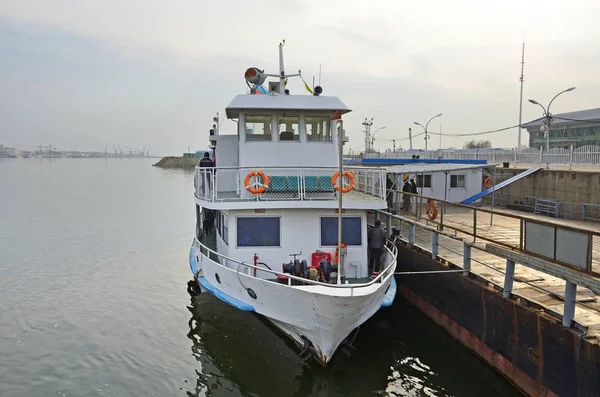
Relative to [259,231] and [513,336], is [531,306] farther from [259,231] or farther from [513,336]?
[259,231]

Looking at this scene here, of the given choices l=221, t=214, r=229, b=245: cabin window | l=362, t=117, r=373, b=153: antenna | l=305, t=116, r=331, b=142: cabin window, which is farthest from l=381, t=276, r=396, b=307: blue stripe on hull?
l=362, t=117, r=373, b=153: antenna

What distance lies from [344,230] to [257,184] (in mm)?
2522

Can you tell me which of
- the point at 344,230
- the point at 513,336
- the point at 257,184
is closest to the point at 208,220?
the point at 257,184

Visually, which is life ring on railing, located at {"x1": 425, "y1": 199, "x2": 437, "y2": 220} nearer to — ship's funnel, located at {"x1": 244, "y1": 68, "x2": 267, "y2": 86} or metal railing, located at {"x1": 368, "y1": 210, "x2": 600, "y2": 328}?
metal railing, located at {"x1": 368, "y1": 210, "x2": 600, "y2": 328}

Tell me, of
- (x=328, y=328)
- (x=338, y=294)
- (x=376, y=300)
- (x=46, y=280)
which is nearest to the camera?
(x=338, y=294)

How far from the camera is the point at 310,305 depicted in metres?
8.79

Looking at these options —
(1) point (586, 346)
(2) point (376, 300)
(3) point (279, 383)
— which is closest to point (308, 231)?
(2) point (376, 300)

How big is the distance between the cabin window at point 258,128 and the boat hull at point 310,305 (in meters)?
3.96

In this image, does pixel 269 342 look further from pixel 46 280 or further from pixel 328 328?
pixel 46 280

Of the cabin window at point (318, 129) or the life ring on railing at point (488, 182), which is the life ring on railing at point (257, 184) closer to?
the cabin window at point (318, 129)

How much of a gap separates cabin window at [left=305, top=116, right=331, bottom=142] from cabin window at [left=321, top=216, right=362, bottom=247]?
2.87 metres

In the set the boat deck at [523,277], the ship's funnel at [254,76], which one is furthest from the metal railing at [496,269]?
the ship's funnel at [254,76]

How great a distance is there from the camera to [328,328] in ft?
29.5

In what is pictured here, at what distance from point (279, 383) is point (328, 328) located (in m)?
1.82
